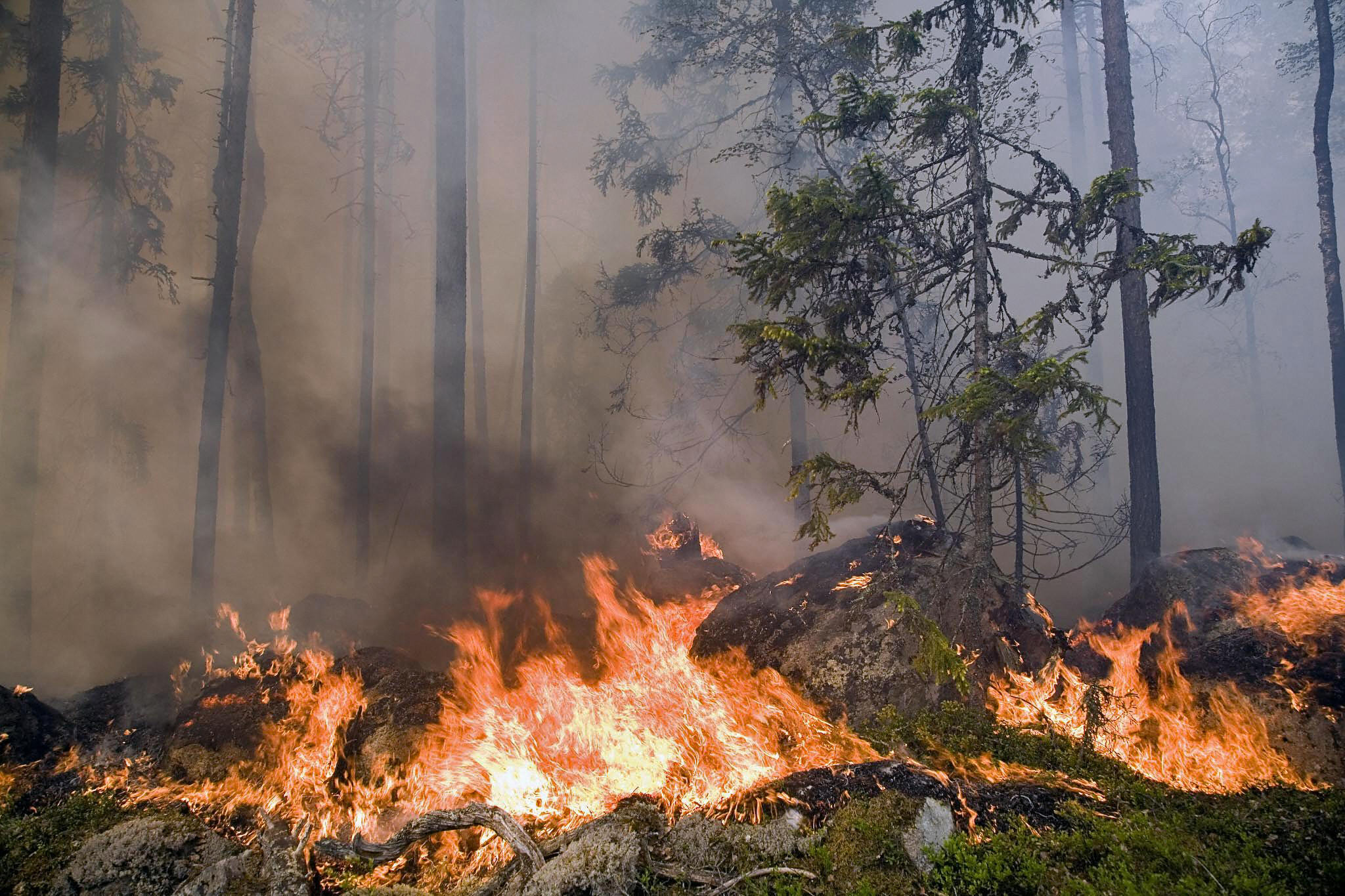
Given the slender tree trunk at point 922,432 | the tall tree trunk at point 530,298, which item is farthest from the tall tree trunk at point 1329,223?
the tall tree trunk at point 530,298

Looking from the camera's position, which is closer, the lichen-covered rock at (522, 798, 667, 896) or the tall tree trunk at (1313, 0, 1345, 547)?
the lichen-covered rock at (522, 798, 667, 896)

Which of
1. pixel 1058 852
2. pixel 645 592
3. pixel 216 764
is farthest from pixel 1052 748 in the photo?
pixel 216 764

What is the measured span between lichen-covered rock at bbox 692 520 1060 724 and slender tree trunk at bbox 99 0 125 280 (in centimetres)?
1643

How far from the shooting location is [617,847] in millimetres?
4715

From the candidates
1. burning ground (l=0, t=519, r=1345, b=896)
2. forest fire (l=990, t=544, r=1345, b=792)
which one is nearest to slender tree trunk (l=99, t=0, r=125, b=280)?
burning ground (l=0, t=519, r=1345, b=896)

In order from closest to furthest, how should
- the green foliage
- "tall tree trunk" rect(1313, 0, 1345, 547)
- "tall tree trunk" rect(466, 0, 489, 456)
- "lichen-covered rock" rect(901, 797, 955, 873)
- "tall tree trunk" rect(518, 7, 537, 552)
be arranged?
"lichen-covered rock" rect(901, 797, 955, 873), the green foliage, "tall tree trunk" rect(1313, 0, 1345, 547), "tall tree trunk" rect(518, 7, 537, 552), "tall tree trunk" rect(466, 0, 489, 456)

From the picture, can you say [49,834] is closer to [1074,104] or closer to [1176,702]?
[1176,702]

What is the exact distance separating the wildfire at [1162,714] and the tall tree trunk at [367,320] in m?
13.8

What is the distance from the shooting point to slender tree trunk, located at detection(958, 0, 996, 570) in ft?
23.3

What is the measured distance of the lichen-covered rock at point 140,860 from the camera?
4.75 m

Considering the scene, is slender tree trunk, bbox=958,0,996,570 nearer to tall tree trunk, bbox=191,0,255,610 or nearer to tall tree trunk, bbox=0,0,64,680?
tall tree trunk, bbox=191,0,255,610

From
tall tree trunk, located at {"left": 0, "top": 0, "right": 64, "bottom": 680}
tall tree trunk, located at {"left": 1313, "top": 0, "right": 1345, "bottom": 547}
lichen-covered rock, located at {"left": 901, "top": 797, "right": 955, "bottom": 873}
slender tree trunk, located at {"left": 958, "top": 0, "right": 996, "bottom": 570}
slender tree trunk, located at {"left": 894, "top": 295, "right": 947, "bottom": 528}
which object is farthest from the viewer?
tall tree trunk, located at {"left": 1313, "top": 0, "right": 1345, "bottom": 547}

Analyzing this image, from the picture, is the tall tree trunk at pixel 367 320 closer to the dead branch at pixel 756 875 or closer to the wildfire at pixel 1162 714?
the dead branch at pixel 756 875

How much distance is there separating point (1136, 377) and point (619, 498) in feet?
42.4
